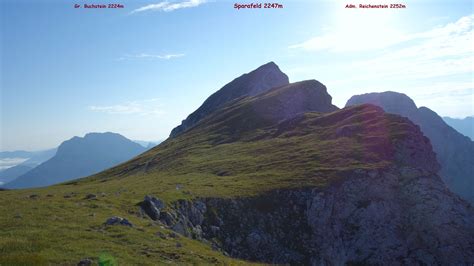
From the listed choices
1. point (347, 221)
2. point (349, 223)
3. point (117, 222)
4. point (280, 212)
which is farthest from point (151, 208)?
point (349, 223)

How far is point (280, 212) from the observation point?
67.4 m

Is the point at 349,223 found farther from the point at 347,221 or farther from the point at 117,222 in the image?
the point at 117,222

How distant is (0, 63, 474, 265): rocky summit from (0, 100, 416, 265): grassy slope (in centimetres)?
23

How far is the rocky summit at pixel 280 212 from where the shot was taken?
3186cm

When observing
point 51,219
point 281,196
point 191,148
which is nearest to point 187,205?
point 281,196

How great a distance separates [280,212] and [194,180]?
23.8 m

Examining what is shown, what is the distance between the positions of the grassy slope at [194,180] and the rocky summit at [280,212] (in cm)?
23

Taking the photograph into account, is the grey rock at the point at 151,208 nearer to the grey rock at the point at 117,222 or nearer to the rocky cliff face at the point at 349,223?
the rocky cliff face at the point at 349,223

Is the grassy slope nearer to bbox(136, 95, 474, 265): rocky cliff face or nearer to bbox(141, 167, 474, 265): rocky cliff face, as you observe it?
bbox(136, 95, 474, 265): rocky cliff face

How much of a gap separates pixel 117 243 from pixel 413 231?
54240mm

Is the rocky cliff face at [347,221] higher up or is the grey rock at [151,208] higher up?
the grey rock at [151,208]

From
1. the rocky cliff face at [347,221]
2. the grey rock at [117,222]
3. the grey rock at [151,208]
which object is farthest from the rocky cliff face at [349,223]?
the grey rock at [117,222]

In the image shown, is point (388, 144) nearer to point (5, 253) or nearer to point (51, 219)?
point (51, 219)

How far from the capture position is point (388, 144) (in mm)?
85938
